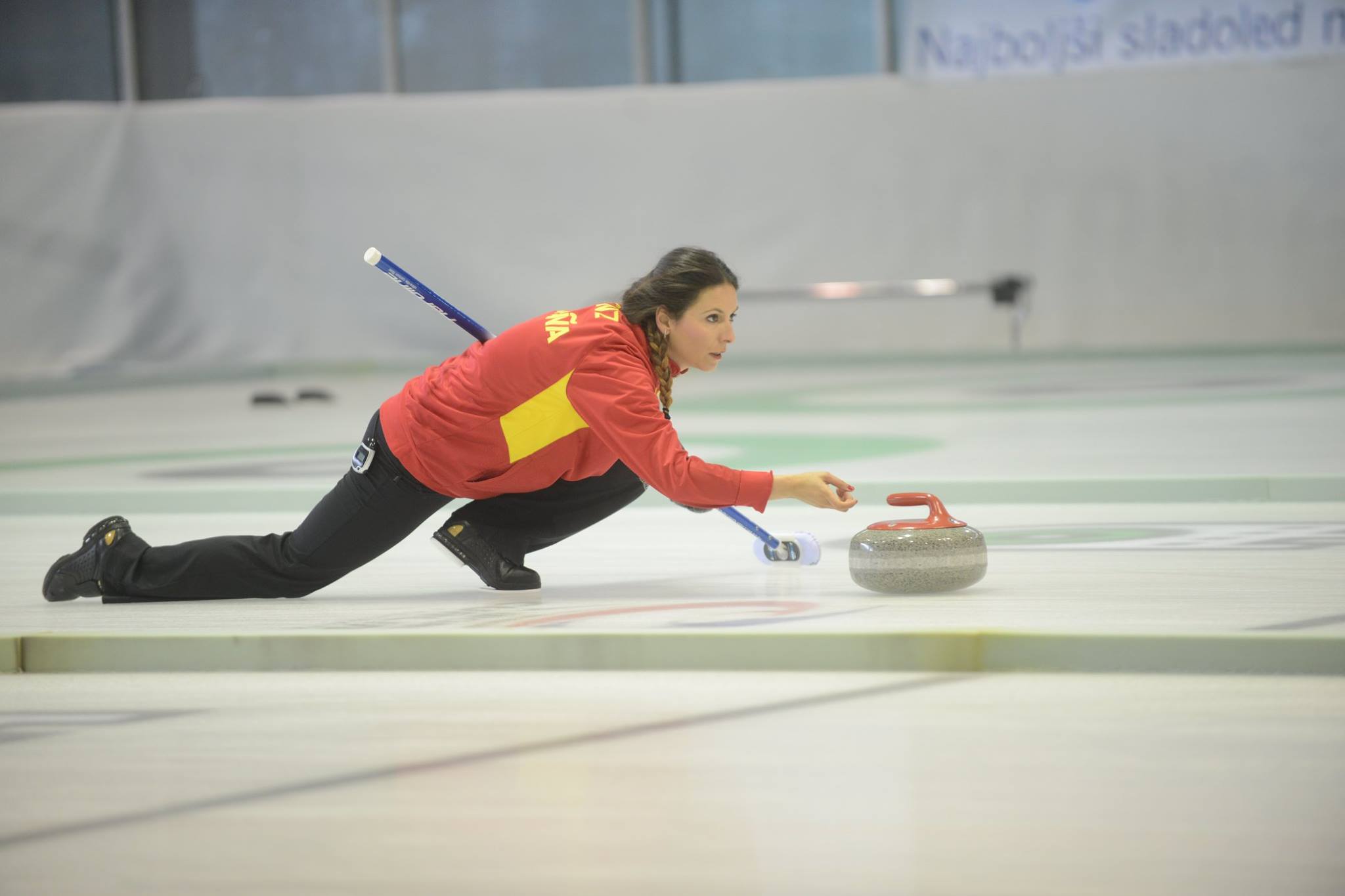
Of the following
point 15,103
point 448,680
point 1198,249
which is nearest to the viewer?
point 448,680

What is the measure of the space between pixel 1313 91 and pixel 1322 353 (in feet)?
5.59

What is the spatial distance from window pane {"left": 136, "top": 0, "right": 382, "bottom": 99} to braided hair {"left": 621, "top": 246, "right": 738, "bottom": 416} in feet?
29.0

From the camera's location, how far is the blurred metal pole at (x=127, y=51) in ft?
35.9

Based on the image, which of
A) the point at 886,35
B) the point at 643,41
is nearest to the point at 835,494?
the point at 886,35

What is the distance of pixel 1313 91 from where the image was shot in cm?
996

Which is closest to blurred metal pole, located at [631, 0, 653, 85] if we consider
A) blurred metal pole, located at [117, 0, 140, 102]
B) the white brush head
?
blurred metal pole, located at [117, 0, 140, 102]

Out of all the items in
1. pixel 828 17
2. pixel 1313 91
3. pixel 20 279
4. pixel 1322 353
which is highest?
pixel 828 17

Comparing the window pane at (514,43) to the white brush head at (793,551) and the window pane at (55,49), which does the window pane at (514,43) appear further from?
the white brush head at (793,551)

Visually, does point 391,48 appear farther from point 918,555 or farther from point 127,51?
point 918,555

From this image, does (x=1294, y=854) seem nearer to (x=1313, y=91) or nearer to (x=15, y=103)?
(x=1313, y=91)

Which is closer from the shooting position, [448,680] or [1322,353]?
[448,680]

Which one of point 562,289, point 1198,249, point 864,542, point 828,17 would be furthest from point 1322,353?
point 864,542

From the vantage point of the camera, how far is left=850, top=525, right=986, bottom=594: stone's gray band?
2.70 m

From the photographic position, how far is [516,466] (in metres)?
2.83
